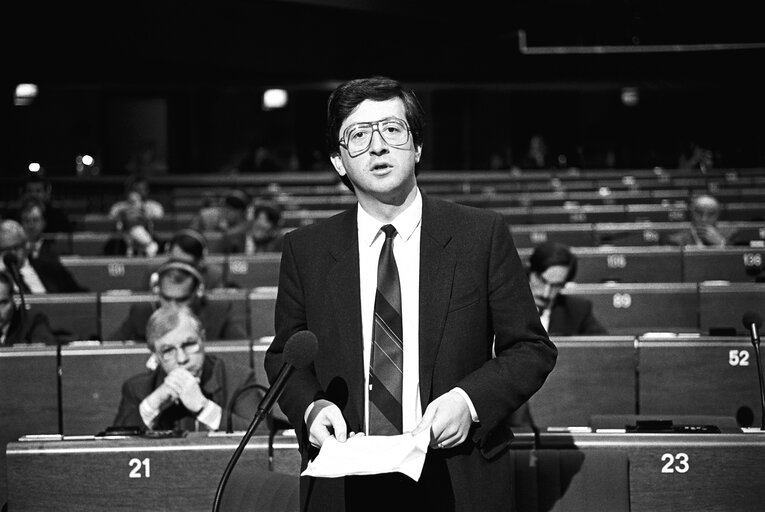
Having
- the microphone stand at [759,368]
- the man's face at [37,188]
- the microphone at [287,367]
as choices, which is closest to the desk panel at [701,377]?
the microphone stand at [759,368]

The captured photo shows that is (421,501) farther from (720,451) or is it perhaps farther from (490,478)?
(720,451)

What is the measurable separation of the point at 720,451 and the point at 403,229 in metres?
1.29

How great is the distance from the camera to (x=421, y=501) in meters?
2.13

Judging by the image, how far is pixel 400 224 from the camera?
224 centimetres

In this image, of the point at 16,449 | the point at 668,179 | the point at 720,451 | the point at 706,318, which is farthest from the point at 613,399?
the point at 668,179

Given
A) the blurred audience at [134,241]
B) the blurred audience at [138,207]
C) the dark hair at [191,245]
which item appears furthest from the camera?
the blurred audience at [138,207]

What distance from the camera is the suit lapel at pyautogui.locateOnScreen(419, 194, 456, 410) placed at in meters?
2.14

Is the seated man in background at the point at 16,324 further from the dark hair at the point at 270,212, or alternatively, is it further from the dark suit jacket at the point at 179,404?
the dark hair at the point at 270,212

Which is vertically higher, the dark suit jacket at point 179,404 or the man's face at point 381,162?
the man's face at point 381,162

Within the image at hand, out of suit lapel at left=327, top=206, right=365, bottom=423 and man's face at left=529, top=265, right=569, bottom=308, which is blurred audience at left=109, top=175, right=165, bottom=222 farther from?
suit lapel at left=327, top=206, right=365, bottom=423

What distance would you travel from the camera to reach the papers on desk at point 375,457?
1.91 metres

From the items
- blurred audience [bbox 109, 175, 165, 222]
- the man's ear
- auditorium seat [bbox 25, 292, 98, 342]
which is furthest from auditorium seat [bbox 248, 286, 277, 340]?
the man's ear

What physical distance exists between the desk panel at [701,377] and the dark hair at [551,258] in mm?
649

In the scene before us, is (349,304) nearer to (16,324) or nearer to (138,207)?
(16,324)
